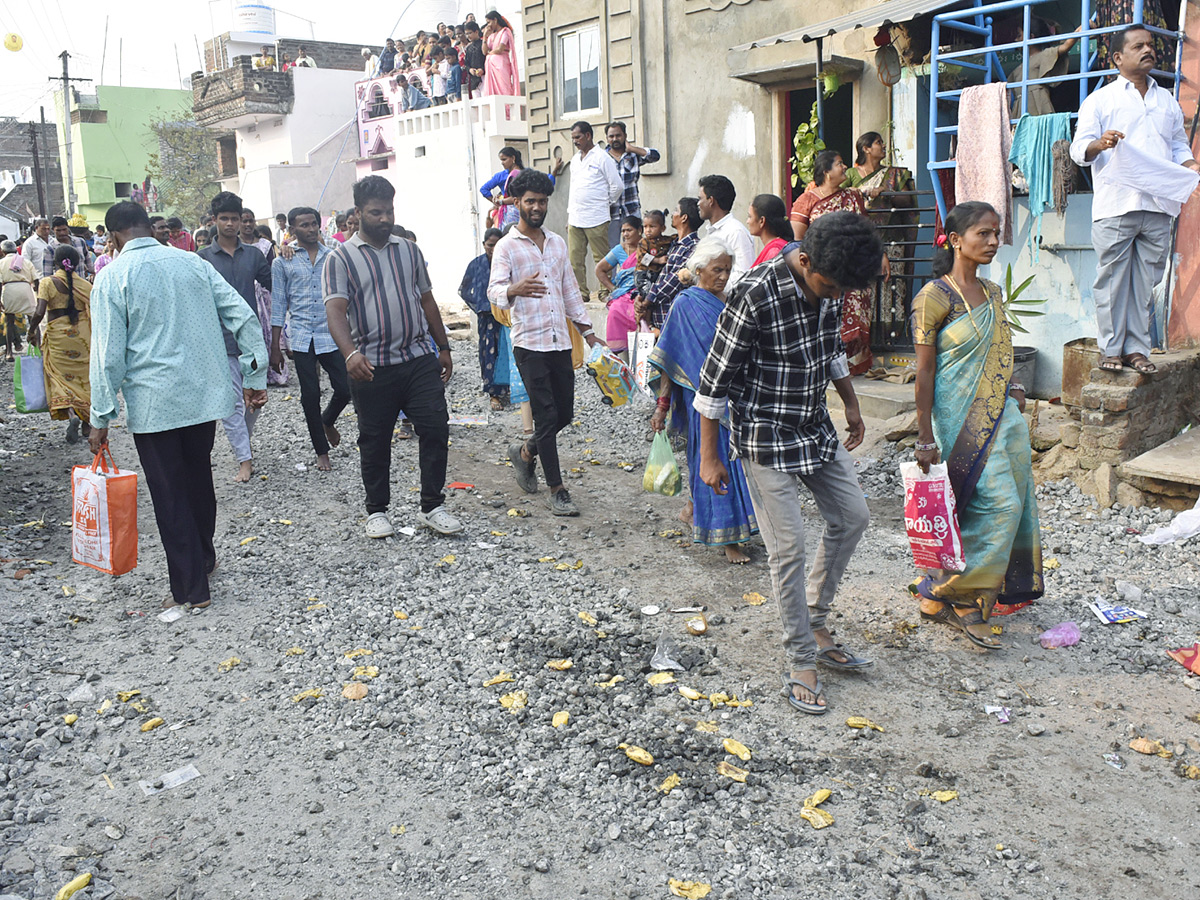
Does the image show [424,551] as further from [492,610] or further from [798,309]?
[798,309]

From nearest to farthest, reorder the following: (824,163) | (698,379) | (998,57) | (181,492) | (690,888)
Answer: (690,888)
(181,492)
(698,379)
(824,163)
(998,57)

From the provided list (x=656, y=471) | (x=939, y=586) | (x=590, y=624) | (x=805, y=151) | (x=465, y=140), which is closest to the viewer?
(x=939, y=586)

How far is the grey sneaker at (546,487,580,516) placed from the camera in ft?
20.9

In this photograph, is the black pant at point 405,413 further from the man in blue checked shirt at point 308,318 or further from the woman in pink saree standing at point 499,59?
Result: the woman in pink saree standing at point 499,59

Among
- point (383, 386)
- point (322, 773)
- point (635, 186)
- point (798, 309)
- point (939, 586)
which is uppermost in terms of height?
point (635, 186)

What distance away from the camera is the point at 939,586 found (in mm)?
4312

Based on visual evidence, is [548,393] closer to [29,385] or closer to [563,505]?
[563,505]

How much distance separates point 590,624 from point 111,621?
2404 mm

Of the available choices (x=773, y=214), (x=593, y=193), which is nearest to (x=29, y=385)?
(x=593, y=193)

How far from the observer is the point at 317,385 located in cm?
754

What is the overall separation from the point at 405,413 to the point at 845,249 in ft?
10.8

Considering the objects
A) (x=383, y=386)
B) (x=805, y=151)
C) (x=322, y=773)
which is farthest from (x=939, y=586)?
(x=805, y=151)

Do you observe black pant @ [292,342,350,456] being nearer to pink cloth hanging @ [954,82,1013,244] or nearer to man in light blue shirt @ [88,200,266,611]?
man in light blue shirt @ [88,200,266,611]

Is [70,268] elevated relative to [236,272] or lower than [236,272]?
elevated
